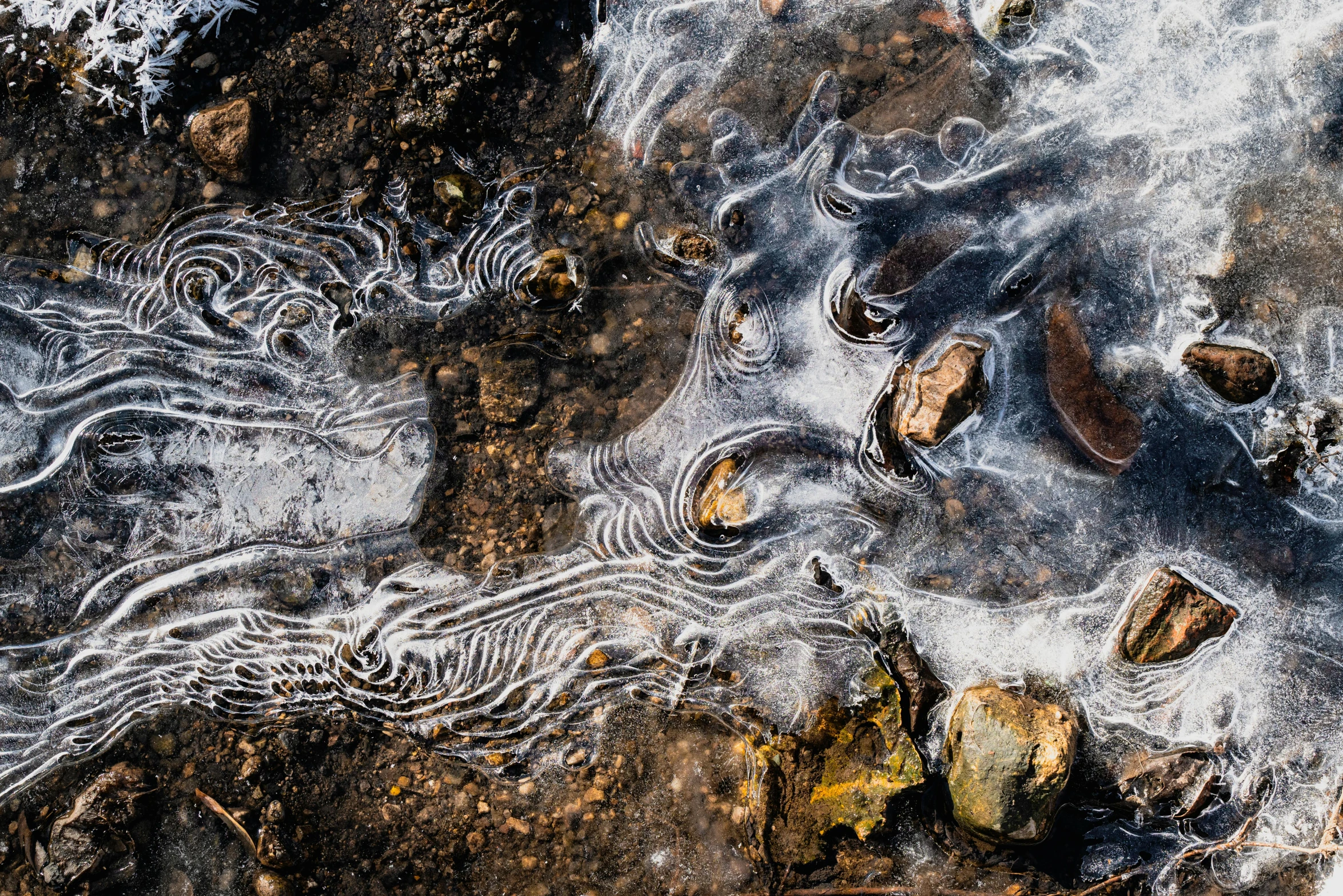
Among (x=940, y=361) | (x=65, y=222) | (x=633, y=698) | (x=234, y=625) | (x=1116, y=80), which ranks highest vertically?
(x=65, y=222)

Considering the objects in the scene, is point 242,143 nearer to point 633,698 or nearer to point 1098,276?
point 633,698

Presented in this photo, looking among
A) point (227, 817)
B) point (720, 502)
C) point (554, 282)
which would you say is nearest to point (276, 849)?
point (227, 817)

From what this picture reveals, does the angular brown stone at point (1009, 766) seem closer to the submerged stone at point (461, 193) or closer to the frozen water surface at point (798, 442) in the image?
the frozen water surface at point (798, 442)

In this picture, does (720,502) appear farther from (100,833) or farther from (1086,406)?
(100,833)

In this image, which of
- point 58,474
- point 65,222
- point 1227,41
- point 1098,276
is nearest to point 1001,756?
point 1098,276

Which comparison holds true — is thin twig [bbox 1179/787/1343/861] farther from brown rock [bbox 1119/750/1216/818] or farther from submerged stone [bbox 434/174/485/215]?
submerged stone [bbox 434/174/485/215]
